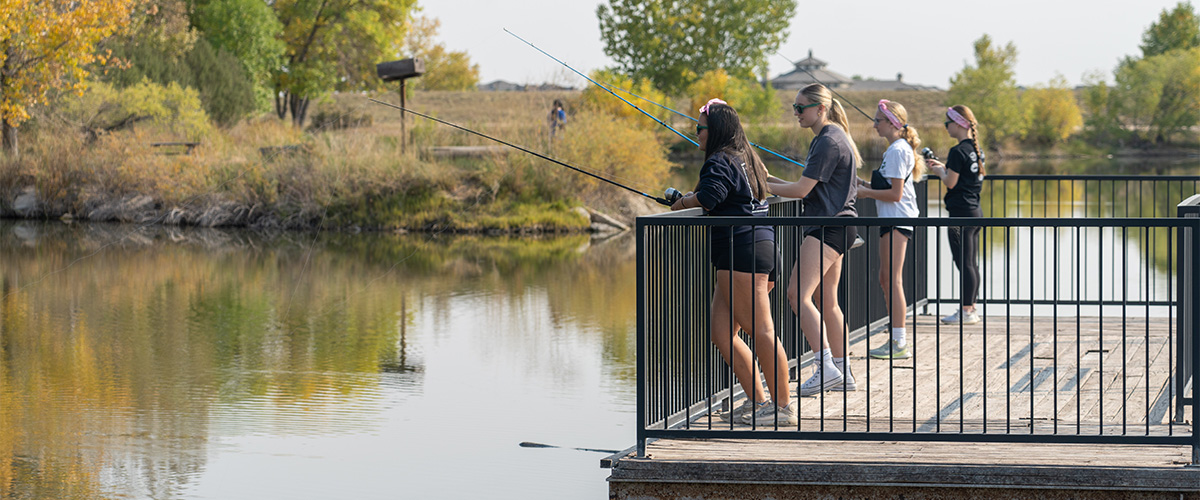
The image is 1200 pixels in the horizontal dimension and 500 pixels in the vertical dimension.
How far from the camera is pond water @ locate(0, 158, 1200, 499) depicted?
24.6 ft

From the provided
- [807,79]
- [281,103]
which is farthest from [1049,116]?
[807,79]

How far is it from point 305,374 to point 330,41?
43282 mm

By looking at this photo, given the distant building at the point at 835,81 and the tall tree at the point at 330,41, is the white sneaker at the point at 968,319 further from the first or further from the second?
the distant building at the point at 835,81

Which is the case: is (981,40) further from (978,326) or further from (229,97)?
(978,326)

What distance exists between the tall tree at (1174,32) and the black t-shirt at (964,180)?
297 ft

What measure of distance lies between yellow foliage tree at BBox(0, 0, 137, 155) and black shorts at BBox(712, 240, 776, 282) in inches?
1044

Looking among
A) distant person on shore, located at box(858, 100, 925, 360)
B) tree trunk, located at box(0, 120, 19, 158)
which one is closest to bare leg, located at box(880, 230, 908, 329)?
distant person on shore, located at box(858, 100, 925, 360)

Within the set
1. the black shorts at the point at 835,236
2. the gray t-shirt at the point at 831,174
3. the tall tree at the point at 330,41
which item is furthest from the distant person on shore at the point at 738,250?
the tall tree at the point at 330,41

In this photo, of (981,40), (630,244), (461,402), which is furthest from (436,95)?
(461,402)

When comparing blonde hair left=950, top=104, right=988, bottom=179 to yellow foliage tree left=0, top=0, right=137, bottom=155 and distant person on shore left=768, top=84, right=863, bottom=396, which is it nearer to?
distant person on shore left=768, top=84, right=863, bottom=396

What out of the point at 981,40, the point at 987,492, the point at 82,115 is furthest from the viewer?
the point at 981,40

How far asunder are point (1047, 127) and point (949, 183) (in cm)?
7080

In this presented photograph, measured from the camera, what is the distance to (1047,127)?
7656cm

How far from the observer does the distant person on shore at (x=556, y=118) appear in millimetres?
25459
